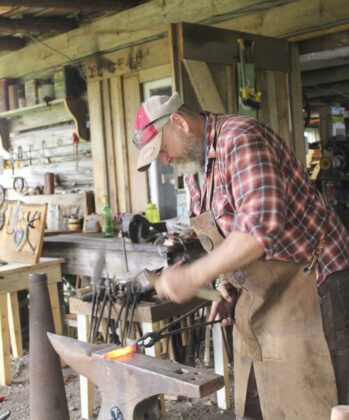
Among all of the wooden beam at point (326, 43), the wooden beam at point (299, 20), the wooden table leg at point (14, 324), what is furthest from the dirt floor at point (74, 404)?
the wooden beam at point (326, 43)

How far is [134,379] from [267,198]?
0.78 m

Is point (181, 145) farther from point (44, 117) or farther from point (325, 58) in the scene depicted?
point (44, 117)

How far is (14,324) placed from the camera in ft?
15.2

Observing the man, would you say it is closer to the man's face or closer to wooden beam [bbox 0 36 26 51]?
the man's face

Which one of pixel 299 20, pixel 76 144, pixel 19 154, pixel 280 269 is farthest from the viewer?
pixel 19 154

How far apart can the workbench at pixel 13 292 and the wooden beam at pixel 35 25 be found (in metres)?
2.84

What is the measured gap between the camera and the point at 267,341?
7.27 ft

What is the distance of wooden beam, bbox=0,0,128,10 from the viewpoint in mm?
5152

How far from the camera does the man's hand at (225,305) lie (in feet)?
8.19

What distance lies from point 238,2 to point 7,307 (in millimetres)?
3118

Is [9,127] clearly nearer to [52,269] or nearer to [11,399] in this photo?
[52,269]

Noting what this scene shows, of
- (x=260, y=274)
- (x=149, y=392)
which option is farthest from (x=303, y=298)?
(x=149, y=392)

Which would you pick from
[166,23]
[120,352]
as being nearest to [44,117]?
[166,23]

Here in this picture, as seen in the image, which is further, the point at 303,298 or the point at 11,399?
the point at 11,399
